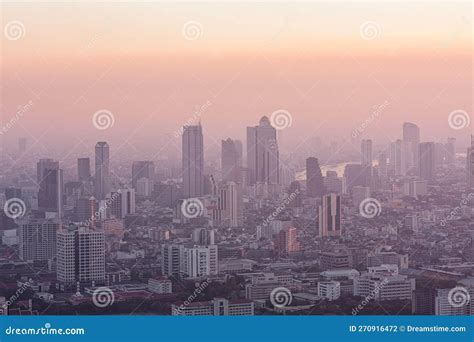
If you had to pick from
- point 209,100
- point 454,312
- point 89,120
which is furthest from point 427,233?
point 89,120

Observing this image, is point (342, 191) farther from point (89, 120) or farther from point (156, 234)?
point (89, 120)

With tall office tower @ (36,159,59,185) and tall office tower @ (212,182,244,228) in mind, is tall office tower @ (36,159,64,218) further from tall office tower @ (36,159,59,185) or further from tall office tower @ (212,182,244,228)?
tall office tower @ (212,182,244,228)

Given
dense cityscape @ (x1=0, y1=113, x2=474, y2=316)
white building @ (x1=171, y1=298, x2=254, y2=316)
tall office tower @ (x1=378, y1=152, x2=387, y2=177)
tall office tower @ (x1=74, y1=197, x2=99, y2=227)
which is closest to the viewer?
white building @ (x1=171, y1=298, x2=254, y2=316)

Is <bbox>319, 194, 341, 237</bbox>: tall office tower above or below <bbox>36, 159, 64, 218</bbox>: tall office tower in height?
below

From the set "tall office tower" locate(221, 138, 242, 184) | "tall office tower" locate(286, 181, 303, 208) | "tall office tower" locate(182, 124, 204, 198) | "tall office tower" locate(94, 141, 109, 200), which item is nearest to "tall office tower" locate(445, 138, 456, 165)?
"tall office tower" locate(286, 181, 303, 208)

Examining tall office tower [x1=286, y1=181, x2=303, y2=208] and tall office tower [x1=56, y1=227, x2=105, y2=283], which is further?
tall office tower [x1=286, y1=181, x2=303, y2=208]

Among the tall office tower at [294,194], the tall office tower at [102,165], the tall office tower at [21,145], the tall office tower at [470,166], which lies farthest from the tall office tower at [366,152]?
the tall office tower at [21,145]

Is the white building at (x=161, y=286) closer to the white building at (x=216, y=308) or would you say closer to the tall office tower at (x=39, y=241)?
the white building at (x=216, y=308)

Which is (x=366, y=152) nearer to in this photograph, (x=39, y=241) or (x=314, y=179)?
(x=314, y=179)
